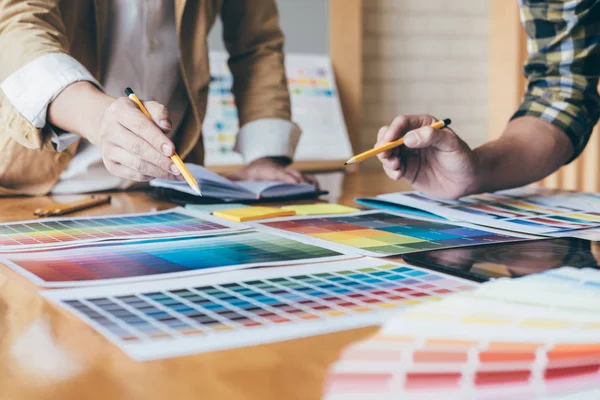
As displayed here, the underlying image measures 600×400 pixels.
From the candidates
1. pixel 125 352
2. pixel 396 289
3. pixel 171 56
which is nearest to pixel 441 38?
pixel 171 56

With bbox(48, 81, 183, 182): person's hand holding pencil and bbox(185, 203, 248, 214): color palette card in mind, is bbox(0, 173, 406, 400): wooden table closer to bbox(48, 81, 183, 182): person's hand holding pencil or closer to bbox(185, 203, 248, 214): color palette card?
bbox(48, 81, 183, 182): person's hand holding pencil

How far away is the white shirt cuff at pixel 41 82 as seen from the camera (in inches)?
41.1

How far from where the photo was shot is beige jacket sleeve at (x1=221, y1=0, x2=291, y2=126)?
1.60 m

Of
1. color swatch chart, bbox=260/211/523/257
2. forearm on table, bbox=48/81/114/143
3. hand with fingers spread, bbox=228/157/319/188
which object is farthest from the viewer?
hand with fingers spread, bbox=228/157/319/188

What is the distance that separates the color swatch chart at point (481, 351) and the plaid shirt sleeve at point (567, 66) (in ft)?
2.50

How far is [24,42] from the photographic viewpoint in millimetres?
1102

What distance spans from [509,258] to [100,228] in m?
0.53

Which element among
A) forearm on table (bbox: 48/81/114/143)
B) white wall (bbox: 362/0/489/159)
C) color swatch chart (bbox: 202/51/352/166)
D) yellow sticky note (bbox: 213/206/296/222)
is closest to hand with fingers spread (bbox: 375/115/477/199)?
yellow sticky note (bbox: 213/206/296/222)

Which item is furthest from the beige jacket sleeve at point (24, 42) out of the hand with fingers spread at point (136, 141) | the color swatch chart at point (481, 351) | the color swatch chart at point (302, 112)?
the color swatch chart at point (302, 112)

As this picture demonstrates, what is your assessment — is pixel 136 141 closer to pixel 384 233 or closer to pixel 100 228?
pixel 100 228

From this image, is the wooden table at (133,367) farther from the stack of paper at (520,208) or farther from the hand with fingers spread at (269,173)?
the hand with fingers spread at (269,173)

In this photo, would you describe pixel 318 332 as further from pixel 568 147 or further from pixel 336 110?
→ pixel 336 110

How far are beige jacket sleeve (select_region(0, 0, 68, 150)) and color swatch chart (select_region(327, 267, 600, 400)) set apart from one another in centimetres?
81

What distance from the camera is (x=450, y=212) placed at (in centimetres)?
101
